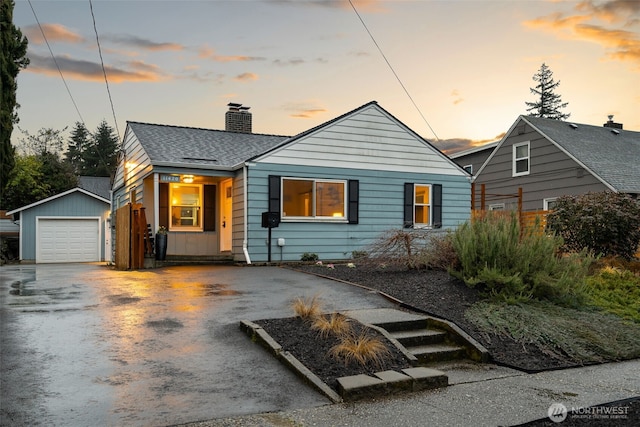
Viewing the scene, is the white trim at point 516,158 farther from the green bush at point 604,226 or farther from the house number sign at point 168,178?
the house number sign at point 168,178

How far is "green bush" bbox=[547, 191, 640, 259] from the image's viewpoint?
→ 11.1m

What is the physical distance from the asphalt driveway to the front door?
21.2ft

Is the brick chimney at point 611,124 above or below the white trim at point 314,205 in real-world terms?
above

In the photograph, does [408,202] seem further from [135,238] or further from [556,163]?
[135,238]

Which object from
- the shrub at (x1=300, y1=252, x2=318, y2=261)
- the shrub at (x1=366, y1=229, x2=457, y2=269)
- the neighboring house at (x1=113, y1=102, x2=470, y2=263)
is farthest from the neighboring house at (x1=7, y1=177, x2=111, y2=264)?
the shrub at (x1=366, y1=229, x2=457, y2=269)

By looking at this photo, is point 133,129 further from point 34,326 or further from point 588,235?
point 588,235

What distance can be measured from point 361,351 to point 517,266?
3.58 meters

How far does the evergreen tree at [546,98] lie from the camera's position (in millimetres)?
48125

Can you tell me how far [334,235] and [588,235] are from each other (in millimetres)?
6716

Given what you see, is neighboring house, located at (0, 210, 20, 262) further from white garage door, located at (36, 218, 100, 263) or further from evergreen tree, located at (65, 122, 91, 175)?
evergreen tree, located at (65, 122, 91, 175)

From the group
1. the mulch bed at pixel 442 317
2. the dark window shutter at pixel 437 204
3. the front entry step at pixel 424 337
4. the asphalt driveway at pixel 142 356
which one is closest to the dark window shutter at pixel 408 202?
the dark window shutter at pixel 437 204

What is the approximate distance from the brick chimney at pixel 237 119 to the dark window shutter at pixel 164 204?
5431mm

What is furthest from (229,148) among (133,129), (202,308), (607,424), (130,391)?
(607,424)

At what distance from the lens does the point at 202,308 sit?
7141 mm
